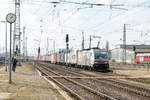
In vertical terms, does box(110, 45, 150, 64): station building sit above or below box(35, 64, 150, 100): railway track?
→ above

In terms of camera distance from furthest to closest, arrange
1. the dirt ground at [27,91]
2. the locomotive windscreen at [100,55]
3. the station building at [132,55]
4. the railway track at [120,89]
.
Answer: the station building at [132,55]
the locomotive windscreen at [100,55]
the railway track at [120,89]
the dirt ground at [27,91]

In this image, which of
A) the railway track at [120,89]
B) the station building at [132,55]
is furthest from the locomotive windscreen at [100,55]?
the station building at [132,55]

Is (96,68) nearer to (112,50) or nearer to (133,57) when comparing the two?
(133,57)

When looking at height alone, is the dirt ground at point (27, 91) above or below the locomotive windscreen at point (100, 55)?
below

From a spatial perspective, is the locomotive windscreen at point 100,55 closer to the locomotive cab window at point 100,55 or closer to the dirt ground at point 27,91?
the locomotive cab window at point 100,55

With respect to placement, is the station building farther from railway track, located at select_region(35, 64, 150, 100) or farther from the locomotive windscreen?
railway track, located at select_region(35, 64, 150, 100)

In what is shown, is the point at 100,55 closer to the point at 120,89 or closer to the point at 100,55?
the point at 100,55

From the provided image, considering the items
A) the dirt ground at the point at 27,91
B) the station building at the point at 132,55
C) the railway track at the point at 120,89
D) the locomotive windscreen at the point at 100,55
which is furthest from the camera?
the station building at the point at 132,55

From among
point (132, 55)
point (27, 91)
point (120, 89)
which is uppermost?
point (132, 55)

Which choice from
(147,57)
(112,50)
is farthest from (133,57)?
(112,50)

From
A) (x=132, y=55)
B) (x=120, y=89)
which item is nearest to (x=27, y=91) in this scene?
(x=120, y=89)

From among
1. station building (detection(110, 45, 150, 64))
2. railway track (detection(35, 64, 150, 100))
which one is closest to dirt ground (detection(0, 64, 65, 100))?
railway track (detection(35, 64, 150, 100))

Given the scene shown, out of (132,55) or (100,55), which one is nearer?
(100,55)

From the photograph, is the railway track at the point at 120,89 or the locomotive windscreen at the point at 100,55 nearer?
the railway track at the point at 120,89
